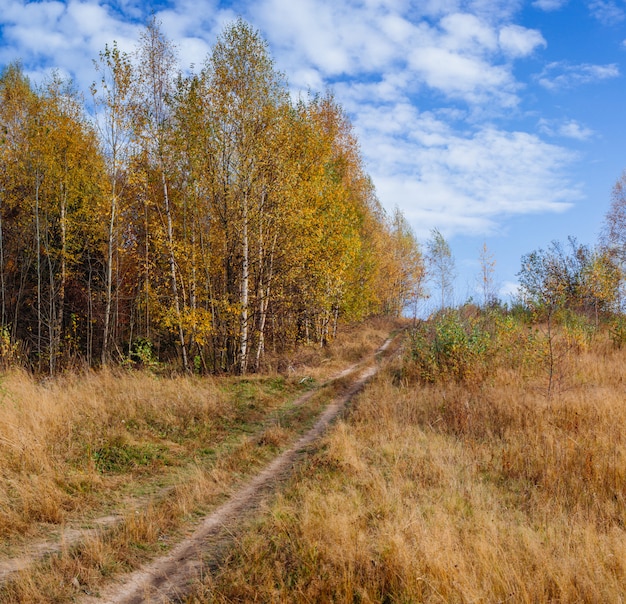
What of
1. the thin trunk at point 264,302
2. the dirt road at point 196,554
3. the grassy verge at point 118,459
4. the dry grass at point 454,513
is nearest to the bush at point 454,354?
the dry grass at point 454,513

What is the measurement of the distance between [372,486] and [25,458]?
18.6 feet

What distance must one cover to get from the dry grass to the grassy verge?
1359 millimetres

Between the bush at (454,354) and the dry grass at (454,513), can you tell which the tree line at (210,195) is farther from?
the dry grass at (454,513)

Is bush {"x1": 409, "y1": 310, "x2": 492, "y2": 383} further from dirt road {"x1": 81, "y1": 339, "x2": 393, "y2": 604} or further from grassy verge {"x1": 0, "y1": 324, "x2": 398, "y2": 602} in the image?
dirt road {"x1": 81, "y1": 339, "x2": 393, "y2": 604}

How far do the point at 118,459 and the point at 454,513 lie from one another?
19.2 feet

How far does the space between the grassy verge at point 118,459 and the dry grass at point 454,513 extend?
4.46 feet

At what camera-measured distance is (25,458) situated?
7.21m

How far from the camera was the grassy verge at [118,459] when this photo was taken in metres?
5.00

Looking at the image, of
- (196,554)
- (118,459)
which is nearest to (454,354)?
(118,459)

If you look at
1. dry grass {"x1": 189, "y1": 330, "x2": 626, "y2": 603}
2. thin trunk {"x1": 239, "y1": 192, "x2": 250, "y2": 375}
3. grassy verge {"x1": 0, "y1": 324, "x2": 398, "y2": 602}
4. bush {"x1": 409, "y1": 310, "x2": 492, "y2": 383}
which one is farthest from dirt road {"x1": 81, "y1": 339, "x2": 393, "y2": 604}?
thin trunk {"x1": 239, "y1": 192, "x2": 250, "y2": 375}

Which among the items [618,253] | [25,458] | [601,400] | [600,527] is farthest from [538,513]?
[618,253]

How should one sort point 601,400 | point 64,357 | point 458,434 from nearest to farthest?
point 458,434 → point 601,400 → point 64,357

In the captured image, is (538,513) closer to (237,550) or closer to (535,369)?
(237,550)

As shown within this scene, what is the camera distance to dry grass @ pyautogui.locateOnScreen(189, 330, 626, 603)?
13.5 ft
